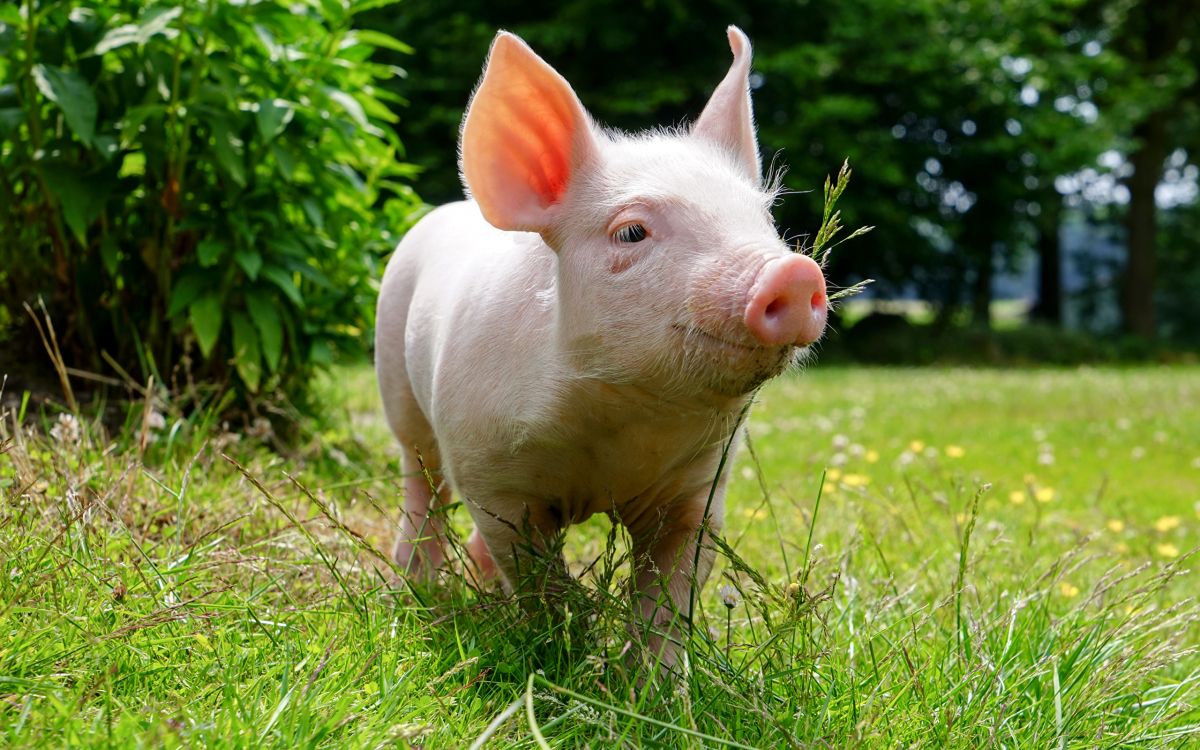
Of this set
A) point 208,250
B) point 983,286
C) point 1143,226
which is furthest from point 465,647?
point 983,286

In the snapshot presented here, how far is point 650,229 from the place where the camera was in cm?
229

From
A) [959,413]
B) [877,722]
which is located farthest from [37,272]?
[959,413]

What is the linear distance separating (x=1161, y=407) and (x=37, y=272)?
952 centimetres

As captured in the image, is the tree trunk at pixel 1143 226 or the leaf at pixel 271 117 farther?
the tree trunk at pixel 1143 226

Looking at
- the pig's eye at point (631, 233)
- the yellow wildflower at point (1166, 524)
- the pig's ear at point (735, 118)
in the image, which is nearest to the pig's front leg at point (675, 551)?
the pig's eye at point (631, 233)

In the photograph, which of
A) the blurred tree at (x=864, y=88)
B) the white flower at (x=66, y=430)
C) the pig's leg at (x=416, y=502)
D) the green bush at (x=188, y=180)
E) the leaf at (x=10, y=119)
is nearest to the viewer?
the white flower at (x=66, y=430)

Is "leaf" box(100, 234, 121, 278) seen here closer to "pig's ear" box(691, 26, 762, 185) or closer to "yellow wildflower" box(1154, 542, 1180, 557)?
"pig's ear" box(691, 26, 762, 185)

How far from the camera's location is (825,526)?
4.43 meters

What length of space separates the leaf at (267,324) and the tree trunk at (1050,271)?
65.4ft

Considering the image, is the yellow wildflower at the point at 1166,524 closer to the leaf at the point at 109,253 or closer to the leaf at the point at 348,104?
the leaf at the point at 348,104

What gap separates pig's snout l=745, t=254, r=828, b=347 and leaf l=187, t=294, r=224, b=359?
274 cm

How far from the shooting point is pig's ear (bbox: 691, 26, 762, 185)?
271 cm

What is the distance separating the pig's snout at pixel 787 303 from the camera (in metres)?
2.00

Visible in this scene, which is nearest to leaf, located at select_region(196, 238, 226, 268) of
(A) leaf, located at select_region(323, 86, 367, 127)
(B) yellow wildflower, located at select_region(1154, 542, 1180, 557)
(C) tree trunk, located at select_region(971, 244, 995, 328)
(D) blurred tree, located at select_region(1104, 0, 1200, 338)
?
(A) leaf, located at select_region(323, 86, 367, 127)
